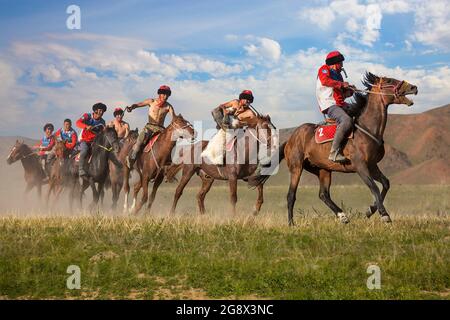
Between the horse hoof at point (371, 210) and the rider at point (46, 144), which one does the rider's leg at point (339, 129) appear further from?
the rider at point (46, 144)

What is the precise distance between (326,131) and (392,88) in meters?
1.86

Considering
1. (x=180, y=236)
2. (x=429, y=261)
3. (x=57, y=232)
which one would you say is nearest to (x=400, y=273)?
(x=429, y=261)

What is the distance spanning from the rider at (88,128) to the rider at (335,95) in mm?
8774

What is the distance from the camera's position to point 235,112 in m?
17.3

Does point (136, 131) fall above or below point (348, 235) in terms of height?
above

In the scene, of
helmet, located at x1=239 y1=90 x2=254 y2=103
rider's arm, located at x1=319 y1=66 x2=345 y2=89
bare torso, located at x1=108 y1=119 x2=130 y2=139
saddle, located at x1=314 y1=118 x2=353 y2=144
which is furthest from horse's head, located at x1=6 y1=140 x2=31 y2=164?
rider's arm, located at x1=319 y1=66 x2=345 y2=89

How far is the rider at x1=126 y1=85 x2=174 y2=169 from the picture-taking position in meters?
18.9

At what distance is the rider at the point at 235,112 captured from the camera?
1731cm

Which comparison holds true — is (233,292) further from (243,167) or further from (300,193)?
(300,193)

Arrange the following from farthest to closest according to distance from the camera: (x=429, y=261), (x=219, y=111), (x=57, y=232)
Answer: (x=219, y=111) < (x=57, y=232) < (x=429, y=261)

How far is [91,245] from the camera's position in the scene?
466 inches

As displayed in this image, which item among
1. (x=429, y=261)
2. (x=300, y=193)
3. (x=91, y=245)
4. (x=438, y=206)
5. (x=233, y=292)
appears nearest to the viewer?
(x=233, y=292)
